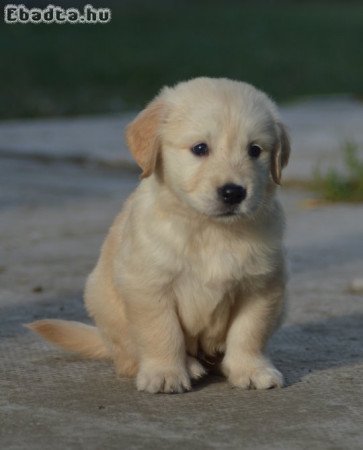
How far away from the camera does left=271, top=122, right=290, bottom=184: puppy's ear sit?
4.32m

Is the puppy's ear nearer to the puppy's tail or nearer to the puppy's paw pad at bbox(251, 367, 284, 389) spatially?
the puppy's paw pad at bbox(251, 367, 284, 389)

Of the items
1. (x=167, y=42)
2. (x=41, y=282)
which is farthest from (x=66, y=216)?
(x=167, y=42)

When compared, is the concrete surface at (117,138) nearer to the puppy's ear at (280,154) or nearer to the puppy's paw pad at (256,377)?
the puppy's ear at (280,154)

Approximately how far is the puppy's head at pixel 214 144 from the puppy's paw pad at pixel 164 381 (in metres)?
0.58

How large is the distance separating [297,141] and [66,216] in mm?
3325

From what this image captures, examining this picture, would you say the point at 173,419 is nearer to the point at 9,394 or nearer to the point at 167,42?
the point at 9,394

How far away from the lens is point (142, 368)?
4.33m

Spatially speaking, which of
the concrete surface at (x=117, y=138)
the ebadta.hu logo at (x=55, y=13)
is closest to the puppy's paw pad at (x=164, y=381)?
the concrete surface at (x=117, y=138)

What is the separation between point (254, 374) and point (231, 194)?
2.20ft

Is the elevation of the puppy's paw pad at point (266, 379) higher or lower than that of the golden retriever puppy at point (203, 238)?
lower

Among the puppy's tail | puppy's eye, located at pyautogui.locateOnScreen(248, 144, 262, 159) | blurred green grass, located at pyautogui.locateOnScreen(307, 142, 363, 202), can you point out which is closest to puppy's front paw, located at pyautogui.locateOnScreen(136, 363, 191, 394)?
the puppy's tail

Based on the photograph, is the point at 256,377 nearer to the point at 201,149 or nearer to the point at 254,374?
the point at 254,374

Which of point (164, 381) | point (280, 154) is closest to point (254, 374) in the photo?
point (164, 381)

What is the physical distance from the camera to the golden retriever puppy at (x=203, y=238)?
13.7 feet
